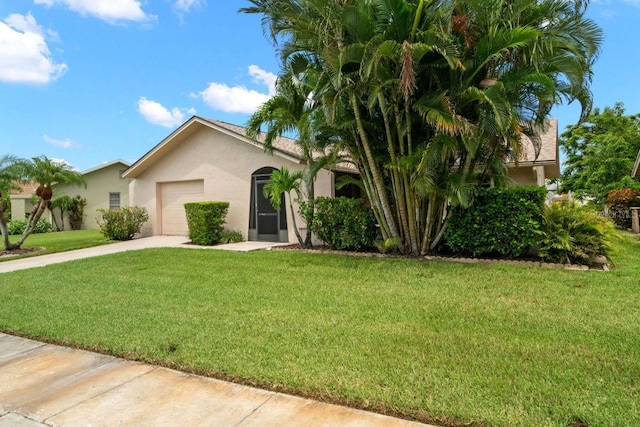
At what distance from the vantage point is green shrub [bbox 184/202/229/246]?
13.4 meters

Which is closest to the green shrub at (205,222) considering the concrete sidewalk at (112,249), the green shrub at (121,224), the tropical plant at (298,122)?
the concrete sidewalk at (112,249)

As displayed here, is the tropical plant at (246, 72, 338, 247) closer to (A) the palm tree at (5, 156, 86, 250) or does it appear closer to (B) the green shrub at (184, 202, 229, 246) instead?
(B) the green shrub at (184, 202, 229, 246)

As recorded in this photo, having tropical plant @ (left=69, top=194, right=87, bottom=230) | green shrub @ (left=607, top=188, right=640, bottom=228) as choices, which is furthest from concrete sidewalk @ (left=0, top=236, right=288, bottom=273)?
green shrub @ (left=607, top=188, right=640, bottom=228)

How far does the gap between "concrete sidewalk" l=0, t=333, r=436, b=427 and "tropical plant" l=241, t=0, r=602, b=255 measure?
5955mm

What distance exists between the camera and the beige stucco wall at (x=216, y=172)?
13.7m

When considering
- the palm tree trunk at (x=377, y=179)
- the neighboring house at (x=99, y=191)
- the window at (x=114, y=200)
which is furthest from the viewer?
the window at (x=114, y=200)

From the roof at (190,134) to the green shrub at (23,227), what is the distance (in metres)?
12.3

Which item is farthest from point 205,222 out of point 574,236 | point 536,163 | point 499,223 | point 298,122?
point 536,163

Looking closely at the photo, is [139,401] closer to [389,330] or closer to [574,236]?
[389,330]

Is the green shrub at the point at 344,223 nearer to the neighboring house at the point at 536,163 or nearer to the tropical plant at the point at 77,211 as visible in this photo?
the neighboring house at the point at 536,163

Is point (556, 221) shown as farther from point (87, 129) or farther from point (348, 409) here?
point (87, 129)

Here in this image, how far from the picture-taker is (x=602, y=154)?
25609 millimetres

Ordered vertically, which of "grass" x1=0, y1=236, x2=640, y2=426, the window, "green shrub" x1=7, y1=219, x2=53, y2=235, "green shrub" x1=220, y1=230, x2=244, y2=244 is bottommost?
"grass" x1=0, y1=236, x2=640, y2=426

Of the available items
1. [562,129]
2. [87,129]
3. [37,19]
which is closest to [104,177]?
[87,129]
